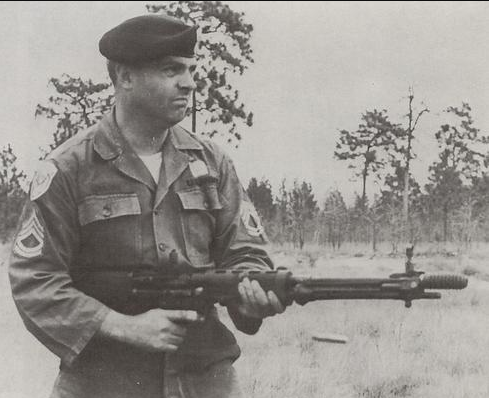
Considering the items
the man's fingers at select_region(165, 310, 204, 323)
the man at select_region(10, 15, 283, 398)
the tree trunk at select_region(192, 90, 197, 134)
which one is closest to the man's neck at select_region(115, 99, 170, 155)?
the man at select_region(10, 15, 283, 398)

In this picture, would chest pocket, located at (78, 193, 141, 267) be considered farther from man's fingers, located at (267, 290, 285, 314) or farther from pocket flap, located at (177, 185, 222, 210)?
man's fingers, located at (267, 290, 285, 314)

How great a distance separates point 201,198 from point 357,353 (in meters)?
3.47

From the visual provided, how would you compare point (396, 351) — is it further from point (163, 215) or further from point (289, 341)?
point (163, 215)

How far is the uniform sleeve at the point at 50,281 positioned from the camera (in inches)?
91.4

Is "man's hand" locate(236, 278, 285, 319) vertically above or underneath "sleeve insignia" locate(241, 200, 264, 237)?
underneath

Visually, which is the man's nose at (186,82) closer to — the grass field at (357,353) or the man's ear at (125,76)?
the man's ear at (125,76)

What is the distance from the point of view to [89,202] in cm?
243

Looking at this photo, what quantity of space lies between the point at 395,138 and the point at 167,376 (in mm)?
8569

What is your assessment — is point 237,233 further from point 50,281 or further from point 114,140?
point 50,281

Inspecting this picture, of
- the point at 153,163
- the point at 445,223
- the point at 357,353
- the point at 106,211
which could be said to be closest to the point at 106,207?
the point at 106,211

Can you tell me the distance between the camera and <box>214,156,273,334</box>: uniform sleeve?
2.56 m

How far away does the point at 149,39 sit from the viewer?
8.18 ft

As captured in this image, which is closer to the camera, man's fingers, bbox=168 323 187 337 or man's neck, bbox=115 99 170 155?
man's fingers, bbox=168 323 187 337

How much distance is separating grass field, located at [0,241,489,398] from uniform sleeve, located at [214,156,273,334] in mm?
2249
